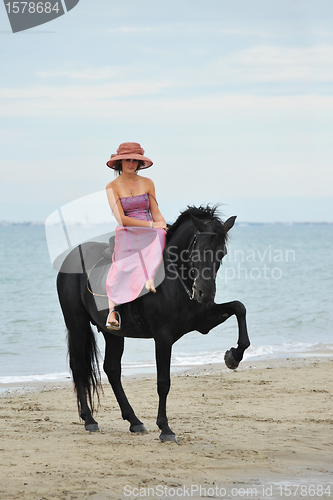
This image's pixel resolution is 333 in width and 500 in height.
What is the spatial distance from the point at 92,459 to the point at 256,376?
4.52 metres

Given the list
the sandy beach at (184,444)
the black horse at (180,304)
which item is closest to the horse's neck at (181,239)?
the black horse at (180,304)

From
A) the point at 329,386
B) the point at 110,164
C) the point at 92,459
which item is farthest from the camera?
the point at 329,386

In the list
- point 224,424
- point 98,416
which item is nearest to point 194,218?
point 224,424

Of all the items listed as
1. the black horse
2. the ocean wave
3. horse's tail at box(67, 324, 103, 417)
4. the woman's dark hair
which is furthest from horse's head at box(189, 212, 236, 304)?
the ocean wave

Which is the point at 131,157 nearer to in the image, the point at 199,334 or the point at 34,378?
the point at 34,378

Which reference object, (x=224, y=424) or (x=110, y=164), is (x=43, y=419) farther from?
(x=110, y=164)

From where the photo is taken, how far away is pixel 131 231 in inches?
217

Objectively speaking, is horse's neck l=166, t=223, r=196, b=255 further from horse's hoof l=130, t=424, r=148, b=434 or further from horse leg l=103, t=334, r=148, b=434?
horse's hoof l=130, t=424, r=148, b=434

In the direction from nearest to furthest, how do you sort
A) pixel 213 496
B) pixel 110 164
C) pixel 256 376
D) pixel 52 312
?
pixel 213 496 < pixel 110 164 < pixel 256 376 < pixel 52 312

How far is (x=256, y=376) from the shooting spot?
8.87 metres

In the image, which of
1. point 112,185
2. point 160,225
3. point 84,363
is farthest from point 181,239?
point 84,363

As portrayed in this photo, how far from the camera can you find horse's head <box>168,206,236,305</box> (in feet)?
16.0

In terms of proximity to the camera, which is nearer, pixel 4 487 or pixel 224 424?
pixel 4 487

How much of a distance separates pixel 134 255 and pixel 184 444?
6.00ft
